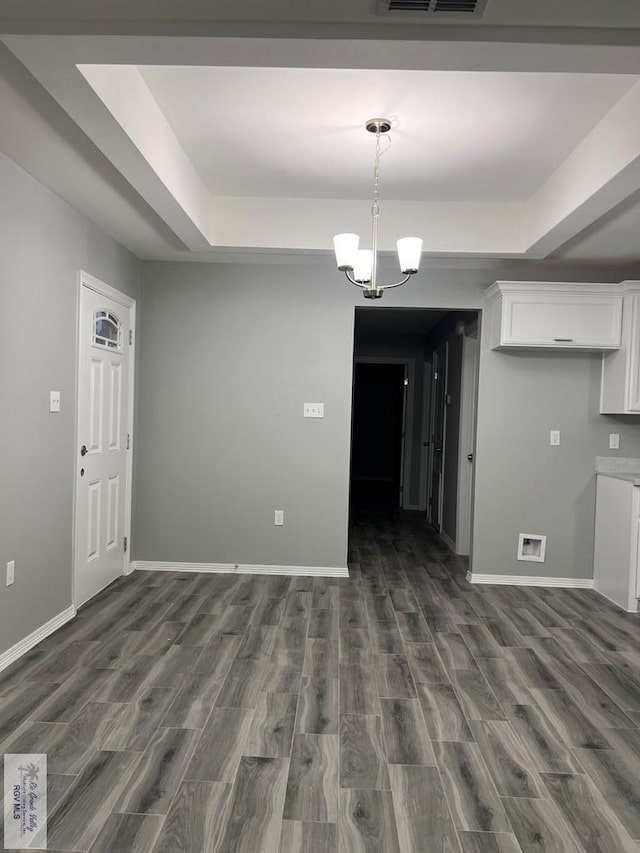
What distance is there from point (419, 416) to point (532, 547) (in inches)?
140

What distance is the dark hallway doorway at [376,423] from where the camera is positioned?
10.9 m

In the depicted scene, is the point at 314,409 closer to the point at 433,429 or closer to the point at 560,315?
the point at 560,315

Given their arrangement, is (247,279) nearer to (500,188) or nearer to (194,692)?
(500,188)

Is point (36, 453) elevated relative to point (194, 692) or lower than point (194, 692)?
elevated

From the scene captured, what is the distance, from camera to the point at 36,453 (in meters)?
3.10

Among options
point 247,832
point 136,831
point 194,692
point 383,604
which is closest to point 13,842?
point 136,831

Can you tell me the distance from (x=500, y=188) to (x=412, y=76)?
1.45m

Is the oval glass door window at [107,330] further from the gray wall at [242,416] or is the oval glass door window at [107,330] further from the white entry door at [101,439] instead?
the gray wall at [242,416]

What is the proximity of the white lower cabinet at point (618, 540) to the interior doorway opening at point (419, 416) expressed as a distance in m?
0.95

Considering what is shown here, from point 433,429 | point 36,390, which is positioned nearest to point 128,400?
point 36,390

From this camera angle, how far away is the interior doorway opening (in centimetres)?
546

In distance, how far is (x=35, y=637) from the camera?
3.12 meters

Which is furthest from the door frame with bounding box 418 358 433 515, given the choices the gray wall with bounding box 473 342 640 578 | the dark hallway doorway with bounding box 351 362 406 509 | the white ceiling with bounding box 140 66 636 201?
the white ceiling with bounding box 140 66 636 201

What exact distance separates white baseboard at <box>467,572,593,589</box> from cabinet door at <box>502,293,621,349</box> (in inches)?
69.0
